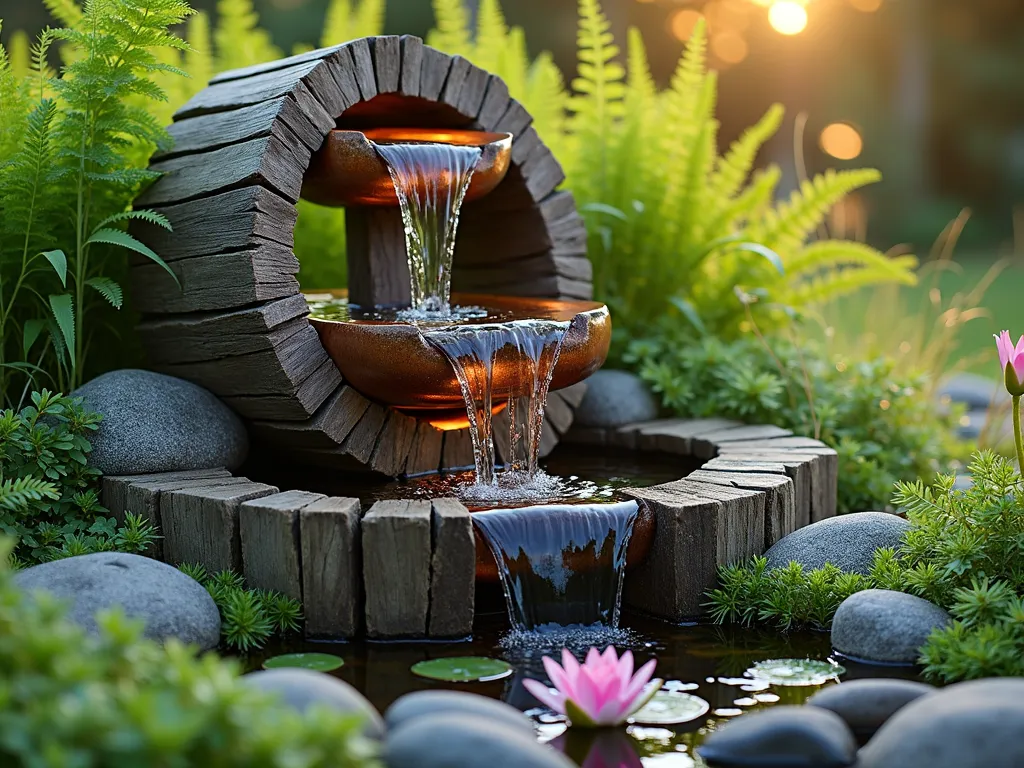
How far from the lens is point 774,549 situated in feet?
13.3

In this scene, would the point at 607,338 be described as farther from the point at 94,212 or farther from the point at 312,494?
the point at 94,212

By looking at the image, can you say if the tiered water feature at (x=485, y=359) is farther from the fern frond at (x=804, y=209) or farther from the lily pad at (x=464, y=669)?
the fern frond at (x=804, y=209)

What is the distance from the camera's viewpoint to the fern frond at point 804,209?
6012 mm

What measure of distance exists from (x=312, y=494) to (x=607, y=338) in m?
1.45

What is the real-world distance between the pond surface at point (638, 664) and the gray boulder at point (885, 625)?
0.06 metres

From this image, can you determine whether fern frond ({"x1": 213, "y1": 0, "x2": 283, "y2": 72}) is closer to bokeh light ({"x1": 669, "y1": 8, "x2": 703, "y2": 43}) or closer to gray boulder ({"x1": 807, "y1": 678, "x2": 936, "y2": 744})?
gray boulder ({"x1": 807, "y1": 678, "x2": 936, "y2": 744})

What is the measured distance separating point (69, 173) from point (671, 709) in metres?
2.91

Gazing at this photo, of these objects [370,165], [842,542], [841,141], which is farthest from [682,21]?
[842,542]

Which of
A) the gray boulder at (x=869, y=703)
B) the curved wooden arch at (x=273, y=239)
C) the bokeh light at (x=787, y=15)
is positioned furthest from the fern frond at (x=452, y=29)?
the bokeh light at (x=787, y=15)

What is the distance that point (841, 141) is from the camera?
21.2 metres

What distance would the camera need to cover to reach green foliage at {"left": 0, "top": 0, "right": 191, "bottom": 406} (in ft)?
13.9

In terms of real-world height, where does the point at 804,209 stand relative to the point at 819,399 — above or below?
above

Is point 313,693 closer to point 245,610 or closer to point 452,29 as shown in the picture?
point 245,610

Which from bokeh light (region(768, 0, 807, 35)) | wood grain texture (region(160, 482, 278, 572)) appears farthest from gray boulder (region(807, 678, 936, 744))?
bokeh light (region(768, 0, 807, 35))
